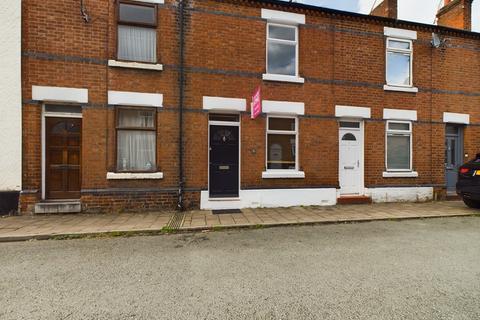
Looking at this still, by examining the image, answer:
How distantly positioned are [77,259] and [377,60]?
10.5 m

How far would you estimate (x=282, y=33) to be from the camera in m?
8.45

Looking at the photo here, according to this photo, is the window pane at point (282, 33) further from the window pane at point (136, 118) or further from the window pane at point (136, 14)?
the window pane at point (136, 118)

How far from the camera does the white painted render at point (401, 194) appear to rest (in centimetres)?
886

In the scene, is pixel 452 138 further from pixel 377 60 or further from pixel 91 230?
pixel 91 230

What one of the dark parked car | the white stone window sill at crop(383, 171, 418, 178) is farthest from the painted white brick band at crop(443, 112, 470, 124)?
the white stone window sill at crop(383, 171, 418, 178)

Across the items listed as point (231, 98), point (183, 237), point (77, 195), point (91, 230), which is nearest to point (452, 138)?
point (231, 98)

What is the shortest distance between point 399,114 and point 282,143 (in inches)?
181

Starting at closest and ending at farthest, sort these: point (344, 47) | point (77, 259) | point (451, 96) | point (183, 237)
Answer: point (77, 259) < point (183, 237) < point (344, 47) < point (451, 96)

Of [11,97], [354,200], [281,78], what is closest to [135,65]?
[11,97]

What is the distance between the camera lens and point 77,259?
4.15 m

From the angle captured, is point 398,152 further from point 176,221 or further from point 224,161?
point 176,221

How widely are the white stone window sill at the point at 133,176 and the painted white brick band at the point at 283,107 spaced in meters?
3.88

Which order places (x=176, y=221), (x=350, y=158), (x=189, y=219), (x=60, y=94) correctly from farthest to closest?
(x=350, y=158)
(x=60, y=94)
(x=189, y=219)
(x=176, y=221)

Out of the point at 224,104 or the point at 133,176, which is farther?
the point at 224,104
